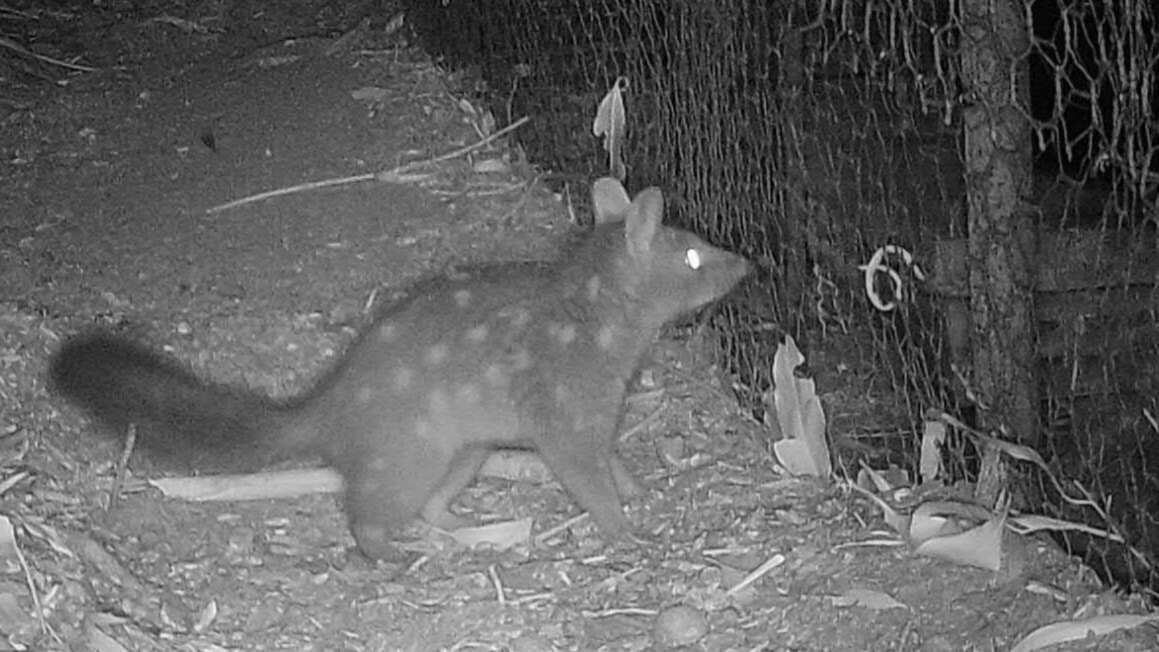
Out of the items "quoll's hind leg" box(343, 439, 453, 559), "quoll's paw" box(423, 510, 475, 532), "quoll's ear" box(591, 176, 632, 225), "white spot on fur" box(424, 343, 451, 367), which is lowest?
"quoll's paw" box(423, 510, 475, 532)

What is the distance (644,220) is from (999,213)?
80cm

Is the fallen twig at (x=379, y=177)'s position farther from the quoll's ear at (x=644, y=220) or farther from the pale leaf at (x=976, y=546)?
the pale leaf at (x=976, y=546)

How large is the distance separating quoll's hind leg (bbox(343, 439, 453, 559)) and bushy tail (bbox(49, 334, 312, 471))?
0.15 meters

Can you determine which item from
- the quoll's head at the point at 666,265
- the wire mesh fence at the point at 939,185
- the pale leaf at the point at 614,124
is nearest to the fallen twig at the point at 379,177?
the pale leaf at the point at 614,124

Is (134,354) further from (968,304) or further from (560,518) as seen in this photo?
(968,304)

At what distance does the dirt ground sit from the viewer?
2.85m

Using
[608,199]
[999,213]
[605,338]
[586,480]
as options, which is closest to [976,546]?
[999,213]

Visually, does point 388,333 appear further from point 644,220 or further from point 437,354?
point 644,220

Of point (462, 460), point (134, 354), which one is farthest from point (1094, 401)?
point (134, 354)

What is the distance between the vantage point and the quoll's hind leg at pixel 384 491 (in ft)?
10.3

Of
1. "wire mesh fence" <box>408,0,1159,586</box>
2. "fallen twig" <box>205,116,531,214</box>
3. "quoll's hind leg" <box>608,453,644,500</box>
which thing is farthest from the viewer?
"fallen twig" <box>205,116,531,214</box>

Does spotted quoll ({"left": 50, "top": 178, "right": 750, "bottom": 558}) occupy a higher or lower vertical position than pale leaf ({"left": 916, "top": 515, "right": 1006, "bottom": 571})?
higher

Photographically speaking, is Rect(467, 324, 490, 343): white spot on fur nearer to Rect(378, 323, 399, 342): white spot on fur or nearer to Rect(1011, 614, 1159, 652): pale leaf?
Rect(378, 323, 399, 342): white spot on fur

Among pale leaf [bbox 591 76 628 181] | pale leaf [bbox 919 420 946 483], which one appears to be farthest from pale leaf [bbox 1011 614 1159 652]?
pale leaf [bbox 591 76 628 181]
